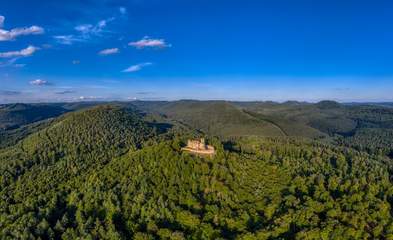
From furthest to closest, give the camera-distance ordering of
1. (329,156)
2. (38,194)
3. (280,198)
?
(329,156) < (38,194) < (280,198)

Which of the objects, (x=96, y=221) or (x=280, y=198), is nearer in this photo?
(x=96, y=221)

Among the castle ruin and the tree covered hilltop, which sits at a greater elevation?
the castle ruin

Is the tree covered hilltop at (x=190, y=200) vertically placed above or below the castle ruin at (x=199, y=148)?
below

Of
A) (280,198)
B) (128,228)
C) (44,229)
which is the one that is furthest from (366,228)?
(44,229)

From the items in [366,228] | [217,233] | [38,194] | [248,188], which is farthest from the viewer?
[38,194]

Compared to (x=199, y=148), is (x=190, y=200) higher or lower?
lower

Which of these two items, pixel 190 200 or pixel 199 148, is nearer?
pixel 190 200

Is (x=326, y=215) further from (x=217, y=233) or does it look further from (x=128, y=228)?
(x=128, y=228)

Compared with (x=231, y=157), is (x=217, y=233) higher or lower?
lower

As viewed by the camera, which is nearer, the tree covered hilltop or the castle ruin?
the tree covered hilltop

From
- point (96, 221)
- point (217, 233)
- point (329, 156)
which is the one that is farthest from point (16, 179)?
point (329, 156)
